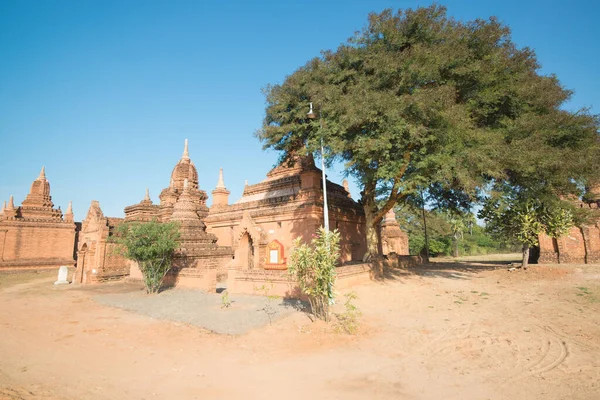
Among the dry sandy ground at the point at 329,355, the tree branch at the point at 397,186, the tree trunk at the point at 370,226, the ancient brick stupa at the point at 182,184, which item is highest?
the ancient brick stupa at the point at 182,184

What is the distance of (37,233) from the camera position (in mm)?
33906

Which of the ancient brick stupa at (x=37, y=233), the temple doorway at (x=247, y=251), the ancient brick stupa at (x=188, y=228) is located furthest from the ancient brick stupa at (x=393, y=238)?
the ancient brick stupa at (x=37, y=233)

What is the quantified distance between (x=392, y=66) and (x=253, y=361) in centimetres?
1285

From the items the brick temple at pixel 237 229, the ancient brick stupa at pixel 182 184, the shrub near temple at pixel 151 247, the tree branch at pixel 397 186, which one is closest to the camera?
the tree branch at pixel 397 186

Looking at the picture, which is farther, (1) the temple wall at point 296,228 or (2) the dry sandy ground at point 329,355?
(1) the temple wall at point 296,228

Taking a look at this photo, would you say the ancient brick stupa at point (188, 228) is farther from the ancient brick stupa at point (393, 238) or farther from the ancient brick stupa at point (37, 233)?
the ancient brick stupa at point (393, 238)

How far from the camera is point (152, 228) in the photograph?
14.8 meters

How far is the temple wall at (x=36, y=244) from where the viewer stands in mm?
31797

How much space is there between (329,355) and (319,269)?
231 centimetres

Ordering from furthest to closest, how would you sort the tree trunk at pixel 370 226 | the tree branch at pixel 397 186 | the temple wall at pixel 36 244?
the temple wall at pixel 36 244, the tree trunk at pixel 370 226, the tree branch at pixel 397 186

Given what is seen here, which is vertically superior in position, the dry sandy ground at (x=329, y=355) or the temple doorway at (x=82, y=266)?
the temple doorway at (x=82, y=266)

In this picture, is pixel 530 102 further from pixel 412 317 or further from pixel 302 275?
pixel 302 275

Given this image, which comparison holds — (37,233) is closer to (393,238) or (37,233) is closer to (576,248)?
(393,238)

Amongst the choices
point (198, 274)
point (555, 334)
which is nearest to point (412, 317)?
point (555, 334)
